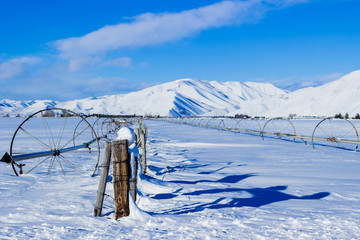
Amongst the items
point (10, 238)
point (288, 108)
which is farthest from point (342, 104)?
point (10, 238)

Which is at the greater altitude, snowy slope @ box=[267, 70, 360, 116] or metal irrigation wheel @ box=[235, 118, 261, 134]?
snowy slope @ box=[267, 70, 360, 116]

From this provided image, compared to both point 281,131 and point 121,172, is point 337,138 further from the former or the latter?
point 281,131

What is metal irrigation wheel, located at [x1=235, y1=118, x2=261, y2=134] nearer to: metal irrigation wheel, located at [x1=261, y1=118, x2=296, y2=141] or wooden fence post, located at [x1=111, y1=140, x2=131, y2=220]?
metal irrigation wheel, located at [x1=261, y1=118, x2=296, y2=141]

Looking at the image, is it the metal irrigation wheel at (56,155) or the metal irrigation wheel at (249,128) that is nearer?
the metal irrigation wheel at (56,155)

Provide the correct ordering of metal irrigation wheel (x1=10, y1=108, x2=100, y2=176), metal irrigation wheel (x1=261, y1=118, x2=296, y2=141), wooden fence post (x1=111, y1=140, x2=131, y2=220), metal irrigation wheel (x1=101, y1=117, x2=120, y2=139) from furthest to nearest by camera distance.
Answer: metal irrigation wheel (x1=101, y1=117, x2=120, y2=139)
metal irrigation wheel (x1=261, y1=118, x2=296, y2=141)
metal irrigation wheel (x1=10, y1=108, x2=100, y2=176)
wooden fence post (x1=111, y1=140, x2=131, y2=220)

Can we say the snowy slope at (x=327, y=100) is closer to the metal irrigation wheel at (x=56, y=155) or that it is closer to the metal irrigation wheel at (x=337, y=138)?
the metal irrigation wheel at (x=337, y=138)

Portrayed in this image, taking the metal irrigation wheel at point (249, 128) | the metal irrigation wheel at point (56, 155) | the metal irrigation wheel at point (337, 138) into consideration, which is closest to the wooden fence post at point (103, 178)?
the metal irrigation wheel at point (56, 155)

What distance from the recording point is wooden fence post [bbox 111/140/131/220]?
175 inches

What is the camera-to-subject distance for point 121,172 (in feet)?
14.6

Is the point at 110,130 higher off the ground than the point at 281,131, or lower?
higher

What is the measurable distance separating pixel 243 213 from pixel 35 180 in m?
5.38

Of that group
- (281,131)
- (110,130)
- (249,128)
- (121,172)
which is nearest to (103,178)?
(121,172)

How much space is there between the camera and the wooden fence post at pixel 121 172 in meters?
4.44

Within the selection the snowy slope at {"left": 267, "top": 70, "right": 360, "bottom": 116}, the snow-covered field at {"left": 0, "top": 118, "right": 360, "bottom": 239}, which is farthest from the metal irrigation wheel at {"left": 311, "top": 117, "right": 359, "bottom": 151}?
the snowy slope at {"left": 267, "top": 70, "right": 360, "bottom": 116}
